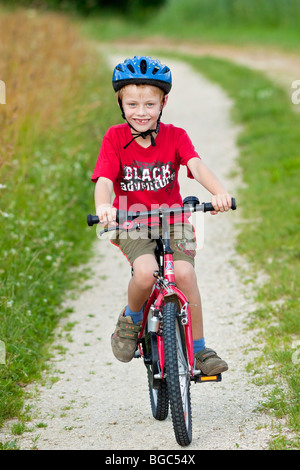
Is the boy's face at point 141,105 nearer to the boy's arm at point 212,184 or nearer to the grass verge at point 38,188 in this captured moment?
the boy's arm at point 212,184

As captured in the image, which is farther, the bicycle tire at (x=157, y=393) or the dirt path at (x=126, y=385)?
the dirt path at (x=126, y=385)

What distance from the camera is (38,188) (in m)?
6.96

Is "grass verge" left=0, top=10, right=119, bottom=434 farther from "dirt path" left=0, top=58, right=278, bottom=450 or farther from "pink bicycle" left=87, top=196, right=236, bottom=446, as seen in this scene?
"pink bicycle" left=87, top=196, right=236, bottom=446

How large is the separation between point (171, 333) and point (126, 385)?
Answer: 121 centimetres

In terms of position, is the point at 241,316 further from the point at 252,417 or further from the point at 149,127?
the point at 149,127

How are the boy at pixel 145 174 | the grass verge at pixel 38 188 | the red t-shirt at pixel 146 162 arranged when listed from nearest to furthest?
the boy at pixel 145 174, the red t-shirt at pixel 146 162, the grass verge at pixel 38 188

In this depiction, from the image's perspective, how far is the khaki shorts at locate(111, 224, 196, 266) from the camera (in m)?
3.61

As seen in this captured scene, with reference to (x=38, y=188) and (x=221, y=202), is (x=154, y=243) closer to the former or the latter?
(x=221, y=202)

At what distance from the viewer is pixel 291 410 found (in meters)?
3.63

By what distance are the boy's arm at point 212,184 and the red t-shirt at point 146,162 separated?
6 centimetres

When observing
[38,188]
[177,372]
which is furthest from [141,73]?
[38,188]

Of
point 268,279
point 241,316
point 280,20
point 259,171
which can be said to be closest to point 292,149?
point 259,171

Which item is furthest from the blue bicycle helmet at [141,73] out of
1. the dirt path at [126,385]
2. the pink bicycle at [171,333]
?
the dirt path at [126,385]

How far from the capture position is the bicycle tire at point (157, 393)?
3.46m
